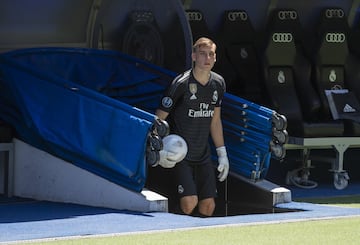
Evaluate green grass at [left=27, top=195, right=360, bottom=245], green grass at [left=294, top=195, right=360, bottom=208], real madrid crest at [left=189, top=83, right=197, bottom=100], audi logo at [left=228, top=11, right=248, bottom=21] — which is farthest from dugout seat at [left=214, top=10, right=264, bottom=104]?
green grass at [left=27, top=195, right=360, bottom=245]

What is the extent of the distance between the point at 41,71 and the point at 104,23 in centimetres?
198

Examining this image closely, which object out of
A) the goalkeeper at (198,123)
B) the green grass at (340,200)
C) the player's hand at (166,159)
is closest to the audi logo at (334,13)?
the green grass at (340,200)

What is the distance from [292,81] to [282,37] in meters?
0.53

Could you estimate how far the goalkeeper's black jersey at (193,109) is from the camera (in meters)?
12.2

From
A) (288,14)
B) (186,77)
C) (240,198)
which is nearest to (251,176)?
(240,198)

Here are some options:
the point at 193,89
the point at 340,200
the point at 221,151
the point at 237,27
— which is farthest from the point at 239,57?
the point at 193,89

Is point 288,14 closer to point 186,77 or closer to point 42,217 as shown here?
point 186,77

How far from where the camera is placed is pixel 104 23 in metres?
14.5

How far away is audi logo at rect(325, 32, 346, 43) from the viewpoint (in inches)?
605

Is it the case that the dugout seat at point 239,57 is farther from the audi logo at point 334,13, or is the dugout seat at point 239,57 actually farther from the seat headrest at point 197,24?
the audi logo at point 334,13

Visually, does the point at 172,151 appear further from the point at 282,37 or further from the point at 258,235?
the point at 282,37

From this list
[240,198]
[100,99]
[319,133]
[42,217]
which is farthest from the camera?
[319,133]

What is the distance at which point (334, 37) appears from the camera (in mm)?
15398

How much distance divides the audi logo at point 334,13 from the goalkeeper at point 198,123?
3.86 metres
